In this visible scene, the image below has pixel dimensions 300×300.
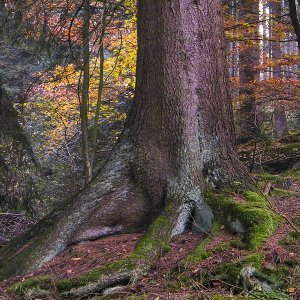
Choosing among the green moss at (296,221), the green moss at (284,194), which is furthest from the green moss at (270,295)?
the green moss at (284,194)

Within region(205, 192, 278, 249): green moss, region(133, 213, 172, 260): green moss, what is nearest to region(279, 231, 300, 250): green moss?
region(205, 192, 278, 249): green moss

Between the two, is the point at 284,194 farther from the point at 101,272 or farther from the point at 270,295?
the point at 101,272

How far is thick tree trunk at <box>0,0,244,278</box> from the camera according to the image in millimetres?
4766

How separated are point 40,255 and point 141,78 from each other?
2.18m

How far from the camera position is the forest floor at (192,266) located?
3.48 m

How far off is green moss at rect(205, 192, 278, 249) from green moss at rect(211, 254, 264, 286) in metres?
0.21

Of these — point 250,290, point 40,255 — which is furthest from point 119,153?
point 250,290

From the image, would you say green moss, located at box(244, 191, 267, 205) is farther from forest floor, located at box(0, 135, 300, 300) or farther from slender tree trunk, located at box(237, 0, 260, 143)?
slender tree trunk, located at box(237, 0, 260, 143)

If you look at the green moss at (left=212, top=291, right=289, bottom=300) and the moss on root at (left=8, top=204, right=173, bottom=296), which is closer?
the green moss at (left=212, top=291, right=289, bottom=300)

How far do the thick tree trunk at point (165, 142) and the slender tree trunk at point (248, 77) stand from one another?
19.2ft

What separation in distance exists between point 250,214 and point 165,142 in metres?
1.19

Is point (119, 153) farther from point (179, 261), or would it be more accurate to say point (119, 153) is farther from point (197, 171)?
point (179, 261)

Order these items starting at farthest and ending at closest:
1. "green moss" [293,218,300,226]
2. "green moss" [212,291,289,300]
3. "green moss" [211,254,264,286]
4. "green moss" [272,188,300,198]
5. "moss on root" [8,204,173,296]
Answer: "green moss" [272,188,300,198] < "green moss" [293,218,300,226] < "moss on root" [8,204,173,296] < "green moss" [211,254,264,286] < "green moss" [212,291,289,300]

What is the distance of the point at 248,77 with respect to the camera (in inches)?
488
